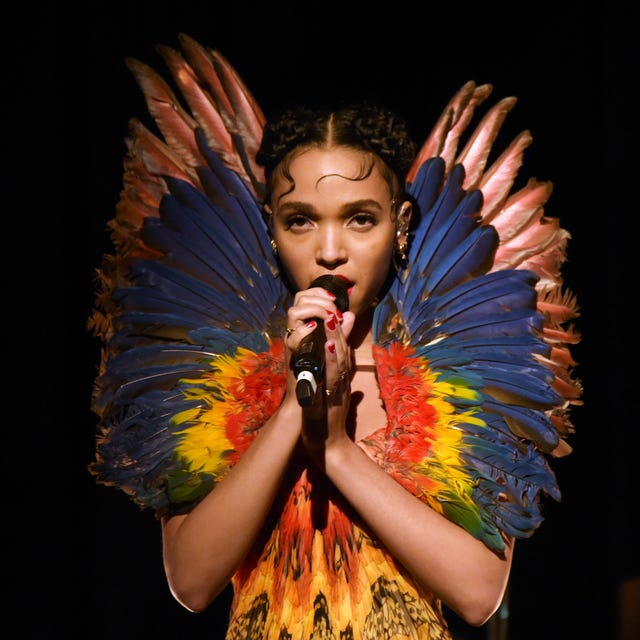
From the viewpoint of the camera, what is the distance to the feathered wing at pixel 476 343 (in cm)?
135

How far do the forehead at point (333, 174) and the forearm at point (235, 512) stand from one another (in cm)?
31

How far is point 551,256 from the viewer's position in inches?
59.0

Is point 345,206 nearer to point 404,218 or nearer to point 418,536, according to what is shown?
point 404,218

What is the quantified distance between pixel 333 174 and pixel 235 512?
1.60 feet

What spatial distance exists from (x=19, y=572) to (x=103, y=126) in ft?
2.86

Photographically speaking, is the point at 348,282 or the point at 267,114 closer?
the point at 348,282

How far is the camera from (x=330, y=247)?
1.36 m

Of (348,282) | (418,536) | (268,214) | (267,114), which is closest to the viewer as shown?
(418,536)

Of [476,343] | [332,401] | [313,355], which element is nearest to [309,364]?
[313,355]

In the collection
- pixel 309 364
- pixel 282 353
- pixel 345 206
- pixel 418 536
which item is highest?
pixel 345 206

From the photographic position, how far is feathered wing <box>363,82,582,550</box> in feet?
4.42

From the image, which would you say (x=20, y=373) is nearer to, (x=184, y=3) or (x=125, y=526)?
(x=125, y=526)

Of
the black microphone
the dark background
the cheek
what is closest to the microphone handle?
the black microphone

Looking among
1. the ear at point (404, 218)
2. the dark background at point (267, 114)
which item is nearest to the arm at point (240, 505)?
the ear at point (404, 218)
